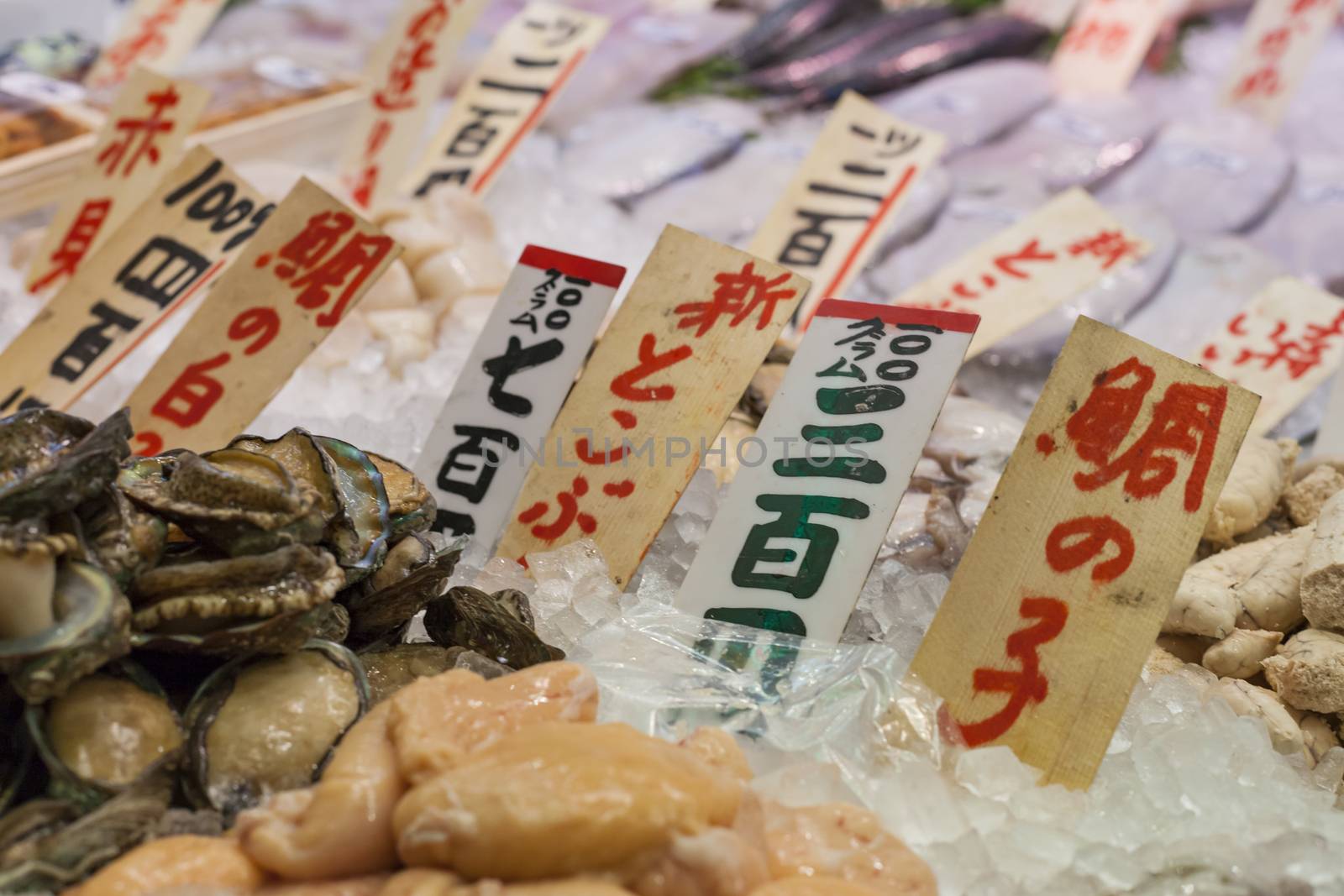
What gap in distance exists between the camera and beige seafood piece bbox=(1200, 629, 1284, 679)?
2092 millimetres

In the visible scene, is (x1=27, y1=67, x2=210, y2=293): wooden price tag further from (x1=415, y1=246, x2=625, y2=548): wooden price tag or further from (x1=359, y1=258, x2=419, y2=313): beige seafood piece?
(x1=415, y1=246, x2=625, y2=548): wooden price tag

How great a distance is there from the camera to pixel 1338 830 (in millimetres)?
1688

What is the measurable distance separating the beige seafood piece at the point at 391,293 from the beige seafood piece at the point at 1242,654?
240 cm

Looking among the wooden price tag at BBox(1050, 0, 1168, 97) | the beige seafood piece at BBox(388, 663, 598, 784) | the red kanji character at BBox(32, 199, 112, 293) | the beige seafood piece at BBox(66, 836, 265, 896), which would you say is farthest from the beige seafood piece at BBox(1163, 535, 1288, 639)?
the wooden price tag at BBox(1050, 0, 1168, 97)

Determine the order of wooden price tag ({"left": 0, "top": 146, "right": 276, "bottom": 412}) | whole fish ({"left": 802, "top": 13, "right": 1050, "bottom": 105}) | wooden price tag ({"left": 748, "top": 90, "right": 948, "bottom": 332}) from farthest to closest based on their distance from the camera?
whole fish ({"left": 802, "top": 13, "right": 1050, "bottom": 105}) → wooden price tag ({"left": 748, "top": 90, "right": 948, "bottom": 332}) → wooden price tag ({"left": 0, "top": 146, "right": 276, "bottom": 412})

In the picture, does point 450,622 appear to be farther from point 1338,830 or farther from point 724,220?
point 724,220

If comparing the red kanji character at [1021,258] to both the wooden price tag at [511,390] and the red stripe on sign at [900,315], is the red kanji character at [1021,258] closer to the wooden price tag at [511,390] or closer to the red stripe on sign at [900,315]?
the red stripe on sign at [900,315]

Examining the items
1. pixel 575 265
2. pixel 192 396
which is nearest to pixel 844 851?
pixel 575 265

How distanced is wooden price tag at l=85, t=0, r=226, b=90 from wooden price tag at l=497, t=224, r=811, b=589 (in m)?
3.19

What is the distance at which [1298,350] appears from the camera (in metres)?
3.04

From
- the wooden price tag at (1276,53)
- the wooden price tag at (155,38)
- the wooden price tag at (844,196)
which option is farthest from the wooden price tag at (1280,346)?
the wooden price tag at (155,38)

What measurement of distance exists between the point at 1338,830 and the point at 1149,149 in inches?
137

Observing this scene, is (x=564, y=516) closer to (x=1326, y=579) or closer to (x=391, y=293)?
(x=1326, y=579)

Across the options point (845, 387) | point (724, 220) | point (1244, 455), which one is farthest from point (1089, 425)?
point (724, 220)
